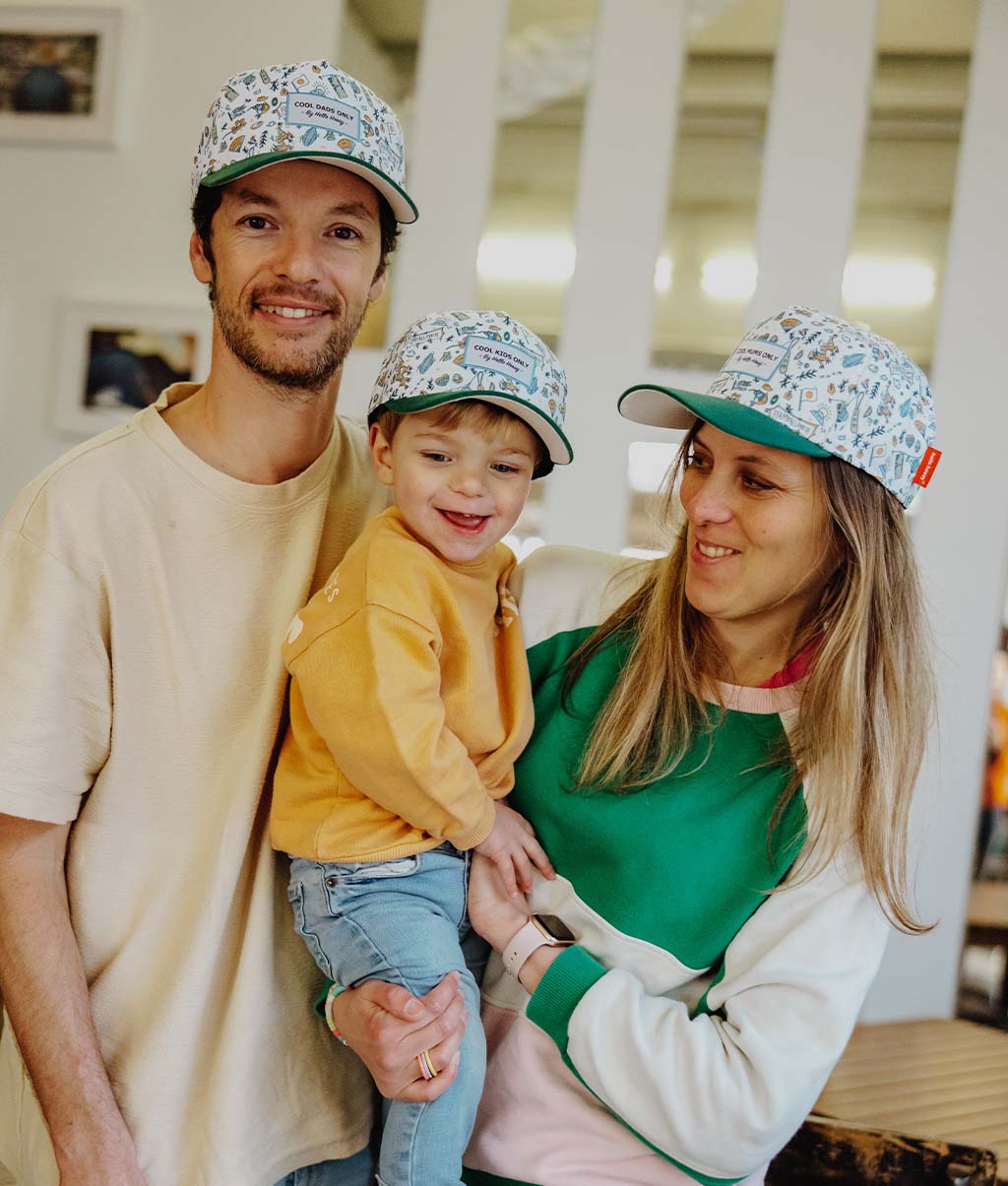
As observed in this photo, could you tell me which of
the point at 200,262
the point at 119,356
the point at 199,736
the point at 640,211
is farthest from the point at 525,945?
the point at 119,356

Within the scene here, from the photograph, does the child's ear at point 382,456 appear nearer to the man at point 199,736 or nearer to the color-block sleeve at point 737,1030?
the man at point 199,736

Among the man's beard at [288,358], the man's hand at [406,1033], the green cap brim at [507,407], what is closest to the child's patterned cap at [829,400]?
the green cap brim at [507,407]

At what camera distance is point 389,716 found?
1.33 metres

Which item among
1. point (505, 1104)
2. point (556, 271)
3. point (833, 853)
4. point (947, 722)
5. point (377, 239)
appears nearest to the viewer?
point (833, 853)

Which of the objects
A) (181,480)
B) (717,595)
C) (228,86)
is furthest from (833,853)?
(228,86)

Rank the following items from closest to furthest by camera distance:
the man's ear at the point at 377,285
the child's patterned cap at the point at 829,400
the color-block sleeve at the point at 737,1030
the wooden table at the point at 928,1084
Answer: the color-block sleeve at the point at 737,1030
the child's patterned cap at the point at 829,400
the man's ear at the point at 377,285
the wooden table at the point at 928,1084

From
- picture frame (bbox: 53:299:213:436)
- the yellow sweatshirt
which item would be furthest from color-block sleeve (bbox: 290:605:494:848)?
picture frame (bbox: 53:299:213:436)

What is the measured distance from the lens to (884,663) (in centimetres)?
148

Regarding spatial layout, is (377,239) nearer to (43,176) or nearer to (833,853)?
(833,853)

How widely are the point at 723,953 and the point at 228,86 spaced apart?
4.11ft

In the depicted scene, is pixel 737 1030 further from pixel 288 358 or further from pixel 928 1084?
pixel 928 1084

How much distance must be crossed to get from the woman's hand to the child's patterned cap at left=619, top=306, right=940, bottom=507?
2.04 ft

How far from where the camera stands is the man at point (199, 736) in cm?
139

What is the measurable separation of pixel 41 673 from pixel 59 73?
3032 mm
